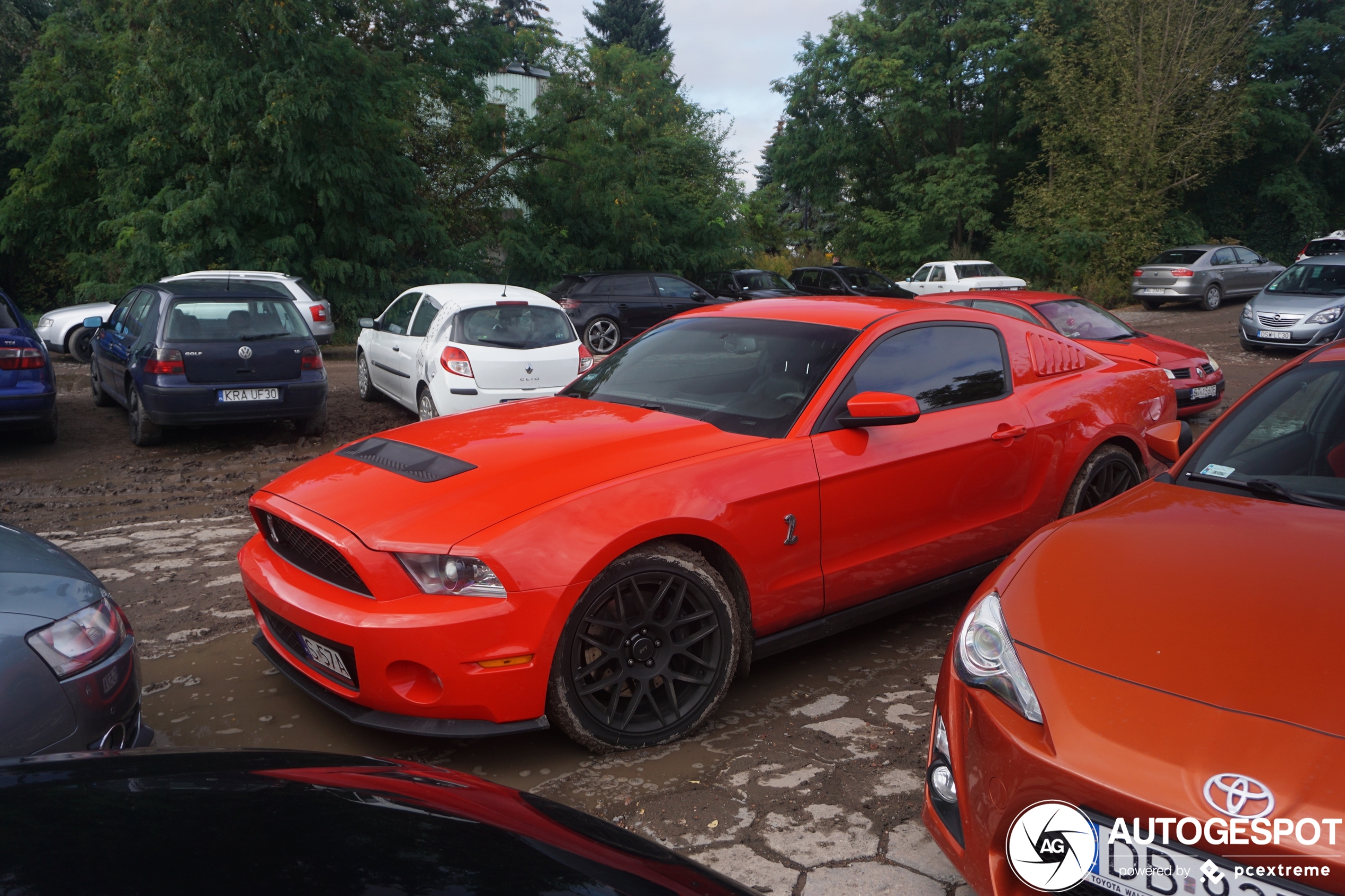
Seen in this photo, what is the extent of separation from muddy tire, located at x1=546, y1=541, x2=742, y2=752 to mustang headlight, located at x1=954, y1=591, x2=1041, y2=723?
109 cm

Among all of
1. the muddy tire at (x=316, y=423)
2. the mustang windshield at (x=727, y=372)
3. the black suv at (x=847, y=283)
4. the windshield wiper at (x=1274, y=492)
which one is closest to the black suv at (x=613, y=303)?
the black suv at (x=847, y=283)

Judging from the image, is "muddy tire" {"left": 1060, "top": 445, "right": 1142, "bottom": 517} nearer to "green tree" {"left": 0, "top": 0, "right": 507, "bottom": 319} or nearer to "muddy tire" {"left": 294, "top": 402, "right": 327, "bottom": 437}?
"muddy tire" {"left": 294, "top": 402, "right": 327, "bottom": 437}

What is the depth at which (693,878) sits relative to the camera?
5.19ft

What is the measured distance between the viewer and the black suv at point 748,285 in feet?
75.5

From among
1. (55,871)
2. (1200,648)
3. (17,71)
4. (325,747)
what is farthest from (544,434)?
(17,71)

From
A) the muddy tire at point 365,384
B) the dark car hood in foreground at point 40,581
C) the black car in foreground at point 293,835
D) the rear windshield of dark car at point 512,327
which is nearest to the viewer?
the black car in foreground at point 293,835

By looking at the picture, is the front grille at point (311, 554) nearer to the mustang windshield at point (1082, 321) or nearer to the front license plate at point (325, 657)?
the front license plate at point (325, 657)

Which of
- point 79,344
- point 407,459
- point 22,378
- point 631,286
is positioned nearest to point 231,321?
point 22,378

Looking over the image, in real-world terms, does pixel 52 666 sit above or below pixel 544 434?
below

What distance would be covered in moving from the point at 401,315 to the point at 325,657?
8366 millimetres

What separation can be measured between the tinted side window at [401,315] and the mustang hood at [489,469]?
22.6 ft

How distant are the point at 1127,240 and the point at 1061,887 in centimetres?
2958

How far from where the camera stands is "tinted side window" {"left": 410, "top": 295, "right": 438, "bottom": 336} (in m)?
10.1

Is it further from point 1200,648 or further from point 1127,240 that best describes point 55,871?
point 1127,240
